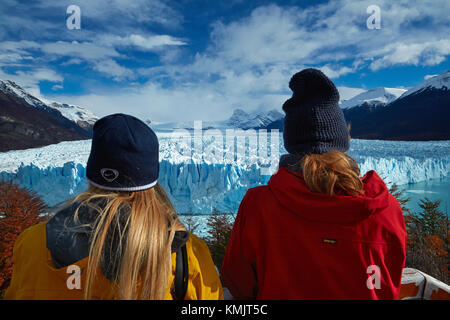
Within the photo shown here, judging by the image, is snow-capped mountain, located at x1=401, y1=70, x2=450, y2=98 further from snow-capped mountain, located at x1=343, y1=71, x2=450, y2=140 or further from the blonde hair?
the blonde hair

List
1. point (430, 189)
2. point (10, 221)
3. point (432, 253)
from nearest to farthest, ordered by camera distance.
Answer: point (432, 253) < point (10, 221) < point (430, 189)

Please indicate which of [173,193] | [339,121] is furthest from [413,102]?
[339,121]

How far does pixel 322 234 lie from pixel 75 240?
808mm

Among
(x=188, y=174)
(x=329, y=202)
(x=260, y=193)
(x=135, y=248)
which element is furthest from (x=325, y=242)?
(x=188, y=174)

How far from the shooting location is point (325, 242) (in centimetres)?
87

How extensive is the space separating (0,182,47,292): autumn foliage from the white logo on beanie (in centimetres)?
294

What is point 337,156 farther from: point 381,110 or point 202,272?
point 381,110

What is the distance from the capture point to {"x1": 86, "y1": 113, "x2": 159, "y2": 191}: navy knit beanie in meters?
0.91

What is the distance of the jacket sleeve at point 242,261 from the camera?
1.02m

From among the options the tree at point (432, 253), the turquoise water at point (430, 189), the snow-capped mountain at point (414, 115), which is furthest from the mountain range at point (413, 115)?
the tree at point (432, 253)

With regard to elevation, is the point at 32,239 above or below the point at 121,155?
below

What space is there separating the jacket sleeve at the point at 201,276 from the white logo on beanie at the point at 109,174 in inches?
15.1

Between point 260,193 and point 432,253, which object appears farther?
point 432,253

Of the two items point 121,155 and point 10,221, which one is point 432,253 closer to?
point 121,155
